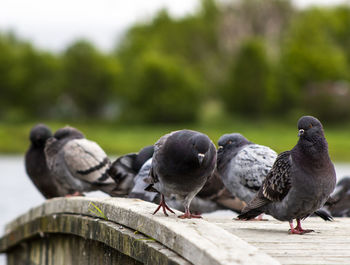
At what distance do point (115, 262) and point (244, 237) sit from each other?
171 cm

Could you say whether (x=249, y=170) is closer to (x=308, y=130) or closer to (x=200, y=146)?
(x=308, y=130)

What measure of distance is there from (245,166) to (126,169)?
174cm

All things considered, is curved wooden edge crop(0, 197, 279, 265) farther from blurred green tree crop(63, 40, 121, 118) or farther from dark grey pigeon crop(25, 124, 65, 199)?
blurred green tree crop(63, 40, 121, 118)

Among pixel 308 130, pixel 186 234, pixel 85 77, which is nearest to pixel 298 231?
pixel 308 130

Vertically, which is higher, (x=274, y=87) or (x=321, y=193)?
(x=274, y=87)

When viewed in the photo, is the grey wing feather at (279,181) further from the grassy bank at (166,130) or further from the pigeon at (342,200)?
the grassy bank at (166,130)

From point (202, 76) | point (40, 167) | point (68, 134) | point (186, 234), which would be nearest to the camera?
point (186, 234)

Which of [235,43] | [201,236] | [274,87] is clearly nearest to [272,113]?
[274,87]

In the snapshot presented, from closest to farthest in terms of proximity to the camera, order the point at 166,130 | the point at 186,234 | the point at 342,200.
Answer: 1. the point at 186,234
2. the point at 342,200
3. the point at 166,130

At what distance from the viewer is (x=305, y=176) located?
18.7 feet

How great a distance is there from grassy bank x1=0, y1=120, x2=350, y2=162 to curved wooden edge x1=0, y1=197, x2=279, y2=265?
31.8 m

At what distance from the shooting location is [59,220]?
838cm

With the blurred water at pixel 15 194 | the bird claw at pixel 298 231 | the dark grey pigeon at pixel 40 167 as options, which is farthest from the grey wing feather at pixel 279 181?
the blurred water at pixel 15 194

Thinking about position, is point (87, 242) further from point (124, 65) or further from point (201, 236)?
point (124, 65)
